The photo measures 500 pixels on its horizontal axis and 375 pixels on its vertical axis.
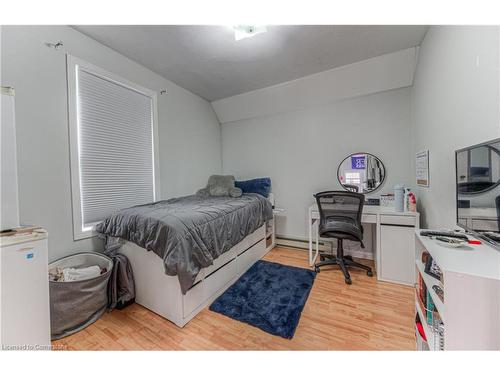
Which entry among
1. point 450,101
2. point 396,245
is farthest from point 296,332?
point 450,101

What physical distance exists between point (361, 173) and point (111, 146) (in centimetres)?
321

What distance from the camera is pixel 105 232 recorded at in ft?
6.20

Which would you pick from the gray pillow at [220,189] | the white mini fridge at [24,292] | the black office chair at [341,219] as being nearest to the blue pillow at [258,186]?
the gray pillow at [220,189]

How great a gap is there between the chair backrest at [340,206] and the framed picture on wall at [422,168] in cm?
63

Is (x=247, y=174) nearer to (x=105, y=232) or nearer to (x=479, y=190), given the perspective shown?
(x=105, y=232)

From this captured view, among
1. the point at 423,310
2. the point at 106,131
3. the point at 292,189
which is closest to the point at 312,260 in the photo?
the point at 292,189

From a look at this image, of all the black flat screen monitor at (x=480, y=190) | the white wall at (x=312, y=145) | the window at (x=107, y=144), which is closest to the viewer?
the black flat screen monitor at (x=480, y=190)

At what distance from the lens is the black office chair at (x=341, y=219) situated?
2174 mm

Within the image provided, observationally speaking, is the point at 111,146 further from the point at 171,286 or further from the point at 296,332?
the point at 296,332

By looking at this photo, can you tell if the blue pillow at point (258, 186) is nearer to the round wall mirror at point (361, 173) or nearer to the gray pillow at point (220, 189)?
the gray pillow at point (220, 189)

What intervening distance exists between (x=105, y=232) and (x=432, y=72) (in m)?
3.39

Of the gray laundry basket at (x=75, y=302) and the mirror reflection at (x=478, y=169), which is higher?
the mirror reflection at (x=478, y=169)

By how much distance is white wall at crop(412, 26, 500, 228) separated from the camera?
100 centimetres
